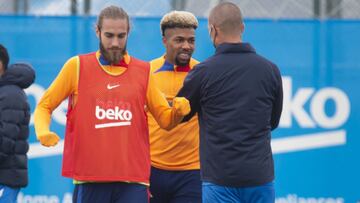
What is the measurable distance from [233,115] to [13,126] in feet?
6.96

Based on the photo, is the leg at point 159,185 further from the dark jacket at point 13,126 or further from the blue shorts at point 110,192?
the dark jacket at point 13,126

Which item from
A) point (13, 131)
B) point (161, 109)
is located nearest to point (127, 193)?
point (161, 109)

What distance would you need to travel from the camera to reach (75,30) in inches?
339

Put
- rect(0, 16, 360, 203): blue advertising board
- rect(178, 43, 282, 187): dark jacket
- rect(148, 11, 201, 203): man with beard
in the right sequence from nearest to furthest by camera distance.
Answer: rect(178, 43, 282, 187): dark jacket, rect(148, 11, 201, 203): man with beard, rect(0, 16, 360, 203): blue advertising board

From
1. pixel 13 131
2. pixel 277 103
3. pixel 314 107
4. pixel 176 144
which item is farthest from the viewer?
pixel 314 107

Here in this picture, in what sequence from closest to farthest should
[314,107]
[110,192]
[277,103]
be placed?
[110,192], [277,103], [314,107]

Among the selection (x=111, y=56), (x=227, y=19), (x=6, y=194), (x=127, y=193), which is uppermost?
(x=227, y=19)

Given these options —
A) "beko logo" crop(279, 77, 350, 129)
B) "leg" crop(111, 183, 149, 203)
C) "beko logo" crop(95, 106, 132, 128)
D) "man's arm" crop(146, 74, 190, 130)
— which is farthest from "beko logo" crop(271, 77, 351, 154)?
"beko logo" crop(95, 106, 132, 128)

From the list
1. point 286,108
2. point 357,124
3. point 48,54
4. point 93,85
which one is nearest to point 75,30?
point 48,54

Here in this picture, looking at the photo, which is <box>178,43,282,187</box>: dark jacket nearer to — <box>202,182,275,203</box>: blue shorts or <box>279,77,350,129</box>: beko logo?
<box>202,182,275,203</box>: blue shorts

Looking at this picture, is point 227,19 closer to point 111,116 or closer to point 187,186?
point 111,116

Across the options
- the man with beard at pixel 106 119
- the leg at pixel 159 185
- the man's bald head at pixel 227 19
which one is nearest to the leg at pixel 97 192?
the man with beard at pixel 106 119

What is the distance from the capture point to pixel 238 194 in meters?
5.38

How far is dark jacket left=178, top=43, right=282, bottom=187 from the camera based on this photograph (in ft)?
17.4
